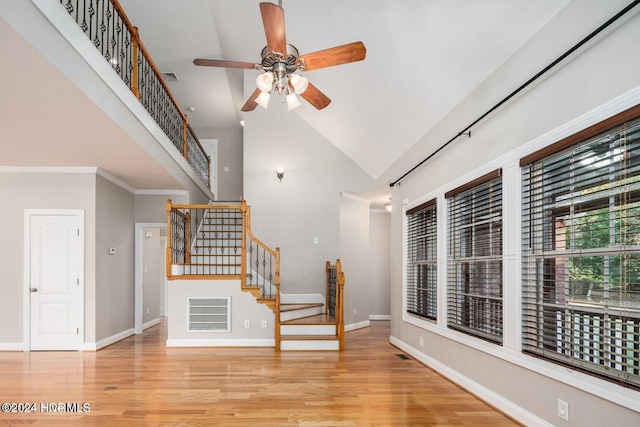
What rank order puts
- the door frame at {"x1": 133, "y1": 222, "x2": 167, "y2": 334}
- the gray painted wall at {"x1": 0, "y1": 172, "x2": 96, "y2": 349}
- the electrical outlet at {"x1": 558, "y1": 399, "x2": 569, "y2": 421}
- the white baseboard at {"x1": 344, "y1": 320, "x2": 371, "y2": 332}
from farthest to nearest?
the white baseboard at {"x1": 344, "y1": 320, "x2": 371, "y2": 332}
the door frame at {"x1": 133, "y1": 222, "x2": 167, "y2": 334}
the gray painted wall at {"x1": 0, "y1": 172, "x2": 96, "y2": 349}
the electrical outlet at {"x1": 558, "y1": 399, "x2": 569, "y2": 421}

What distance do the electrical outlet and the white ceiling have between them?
8.96 ft

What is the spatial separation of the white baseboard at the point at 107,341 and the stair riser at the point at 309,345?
2.86 m

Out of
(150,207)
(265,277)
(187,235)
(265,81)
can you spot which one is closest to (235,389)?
(265,81)

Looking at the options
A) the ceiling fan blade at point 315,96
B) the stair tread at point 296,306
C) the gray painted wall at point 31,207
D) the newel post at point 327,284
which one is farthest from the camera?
the newel post at point 327,284

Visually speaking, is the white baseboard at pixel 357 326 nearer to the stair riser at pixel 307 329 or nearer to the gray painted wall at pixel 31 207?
the stair riser at pixel 307 329

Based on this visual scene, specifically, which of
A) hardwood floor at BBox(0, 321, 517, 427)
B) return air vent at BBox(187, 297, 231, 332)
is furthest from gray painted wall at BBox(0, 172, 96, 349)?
return air vent at BBox(187, 297, 231, 332)

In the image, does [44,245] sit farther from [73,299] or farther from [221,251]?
[221,251]

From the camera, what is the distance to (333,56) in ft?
12.9

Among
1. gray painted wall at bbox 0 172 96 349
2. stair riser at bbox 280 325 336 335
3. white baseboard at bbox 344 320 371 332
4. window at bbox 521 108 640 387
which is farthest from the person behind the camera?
white baseboard at bbox 344 320 371 332

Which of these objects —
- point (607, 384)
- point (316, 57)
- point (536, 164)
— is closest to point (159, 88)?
point (316, 57)

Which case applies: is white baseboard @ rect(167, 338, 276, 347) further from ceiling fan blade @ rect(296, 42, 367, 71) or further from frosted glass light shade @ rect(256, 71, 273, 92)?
ceiling fan blade @ rect(296, 42, 367, 71)

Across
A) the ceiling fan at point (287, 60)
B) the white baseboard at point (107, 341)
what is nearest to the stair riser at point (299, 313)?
the white baseboard at point (107, 341)

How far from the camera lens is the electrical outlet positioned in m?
3.05

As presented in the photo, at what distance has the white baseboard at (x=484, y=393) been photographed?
3492 mm
